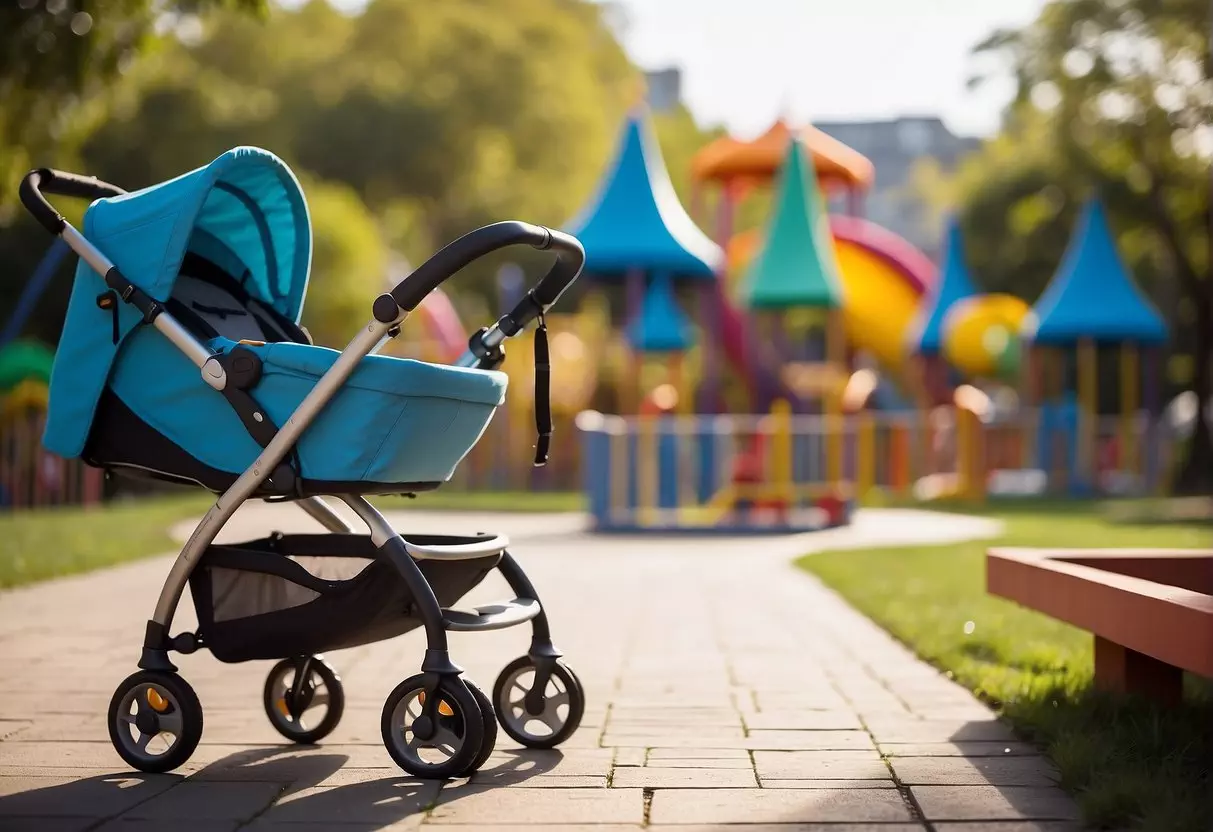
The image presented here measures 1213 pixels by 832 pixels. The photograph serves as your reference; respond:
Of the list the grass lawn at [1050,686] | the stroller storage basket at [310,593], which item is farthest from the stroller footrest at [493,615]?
the grass lawn at [1050,686]

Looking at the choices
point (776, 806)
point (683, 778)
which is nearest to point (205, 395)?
point (683, 778)

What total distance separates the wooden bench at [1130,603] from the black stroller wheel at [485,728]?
1.80 metres

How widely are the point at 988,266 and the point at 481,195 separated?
58.2 ft

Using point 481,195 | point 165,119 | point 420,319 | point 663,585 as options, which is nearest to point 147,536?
point 663,585

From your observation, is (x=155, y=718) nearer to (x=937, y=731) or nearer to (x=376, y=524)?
(x=376, y=524)

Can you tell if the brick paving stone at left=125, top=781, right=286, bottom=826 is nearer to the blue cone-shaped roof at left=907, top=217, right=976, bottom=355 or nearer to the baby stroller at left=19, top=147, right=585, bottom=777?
the baby stroller at left=19, top=147, right=585, bottom=777

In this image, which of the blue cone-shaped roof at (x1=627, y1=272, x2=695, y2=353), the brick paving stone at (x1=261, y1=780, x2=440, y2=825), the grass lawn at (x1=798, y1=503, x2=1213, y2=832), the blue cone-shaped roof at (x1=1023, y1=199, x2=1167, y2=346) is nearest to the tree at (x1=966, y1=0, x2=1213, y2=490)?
the blue cone-shaped roof at (x1=1023, y1=199, x2=1167, y2=346)

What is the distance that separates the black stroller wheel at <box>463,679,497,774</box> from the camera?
14.2 ft

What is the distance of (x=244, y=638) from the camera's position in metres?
4.61

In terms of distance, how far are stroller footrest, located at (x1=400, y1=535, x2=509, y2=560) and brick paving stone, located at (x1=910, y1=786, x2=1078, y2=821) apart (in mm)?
1378

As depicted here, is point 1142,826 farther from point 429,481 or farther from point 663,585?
point 663,585

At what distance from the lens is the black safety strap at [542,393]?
482 centimetres

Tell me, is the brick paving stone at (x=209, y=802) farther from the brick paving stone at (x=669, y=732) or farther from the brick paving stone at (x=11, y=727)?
the brick paving stone at (x=669, y=732)

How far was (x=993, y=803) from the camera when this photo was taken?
4.04 m
